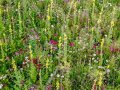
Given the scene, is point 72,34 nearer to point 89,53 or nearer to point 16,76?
point 89,53

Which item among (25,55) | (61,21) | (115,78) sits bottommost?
(115,78)

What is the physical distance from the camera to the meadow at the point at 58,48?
5.15 m

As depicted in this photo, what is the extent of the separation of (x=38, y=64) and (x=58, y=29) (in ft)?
4.24

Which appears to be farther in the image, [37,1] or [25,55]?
[37,1]

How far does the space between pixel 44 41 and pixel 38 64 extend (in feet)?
2.79

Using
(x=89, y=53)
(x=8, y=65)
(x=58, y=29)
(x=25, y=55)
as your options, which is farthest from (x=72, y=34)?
(x=8, y=65)

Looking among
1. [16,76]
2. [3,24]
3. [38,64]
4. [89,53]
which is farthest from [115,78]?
[3,24]

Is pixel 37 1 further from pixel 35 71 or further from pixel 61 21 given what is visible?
pixel 35 71

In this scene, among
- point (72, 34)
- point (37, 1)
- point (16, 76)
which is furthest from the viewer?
point (37, 1)

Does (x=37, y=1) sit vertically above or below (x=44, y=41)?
above

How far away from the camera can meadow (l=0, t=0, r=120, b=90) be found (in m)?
5.15

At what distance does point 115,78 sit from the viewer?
5414mm

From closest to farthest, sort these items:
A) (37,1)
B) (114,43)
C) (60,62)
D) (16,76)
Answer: (16,76)
(60,62)
(114,43)
(37,1)

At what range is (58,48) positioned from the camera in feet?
19.6
